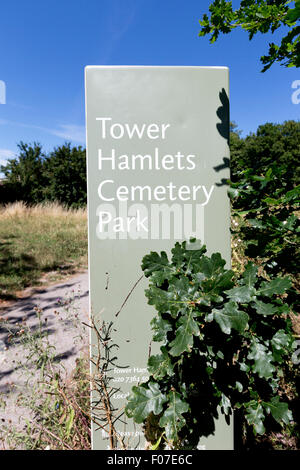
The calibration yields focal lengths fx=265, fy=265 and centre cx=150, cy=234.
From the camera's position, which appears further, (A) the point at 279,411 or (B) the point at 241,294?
(A) the point at 279,411

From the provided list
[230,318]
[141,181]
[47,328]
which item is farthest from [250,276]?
[47,328]

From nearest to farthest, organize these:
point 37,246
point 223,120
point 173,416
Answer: point 173,416, point 223,120, point 37,246

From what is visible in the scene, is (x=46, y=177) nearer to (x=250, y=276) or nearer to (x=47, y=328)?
(x=47, y=328)

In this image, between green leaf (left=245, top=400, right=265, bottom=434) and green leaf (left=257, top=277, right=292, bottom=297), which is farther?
green leaf (left=245, top=400, right=265, bottom=434)

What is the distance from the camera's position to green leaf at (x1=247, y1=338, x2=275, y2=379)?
104 cm

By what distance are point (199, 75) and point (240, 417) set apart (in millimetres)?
2579

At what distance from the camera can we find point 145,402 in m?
1.08

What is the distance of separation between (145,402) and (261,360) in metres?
0.50

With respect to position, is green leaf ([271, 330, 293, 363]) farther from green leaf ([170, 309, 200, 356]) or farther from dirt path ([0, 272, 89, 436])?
dirt path ([0, 272, 89, 436])

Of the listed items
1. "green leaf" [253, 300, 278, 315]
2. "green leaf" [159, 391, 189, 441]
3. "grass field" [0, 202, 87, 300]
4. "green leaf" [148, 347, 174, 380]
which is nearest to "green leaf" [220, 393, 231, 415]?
"green leaf" [159, 391, 189, 441]

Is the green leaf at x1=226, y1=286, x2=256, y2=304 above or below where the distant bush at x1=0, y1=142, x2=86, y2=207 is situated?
below

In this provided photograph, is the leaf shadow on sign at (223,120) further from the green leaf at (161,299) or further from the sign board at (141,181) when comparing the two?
the green leaf at (161,299)

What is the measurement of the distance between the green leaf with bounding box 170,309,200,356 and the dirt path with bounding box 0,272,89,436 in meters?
0.82

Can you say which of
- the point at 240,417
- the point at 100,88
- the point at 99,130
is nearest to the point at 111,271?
the point at 99,130
